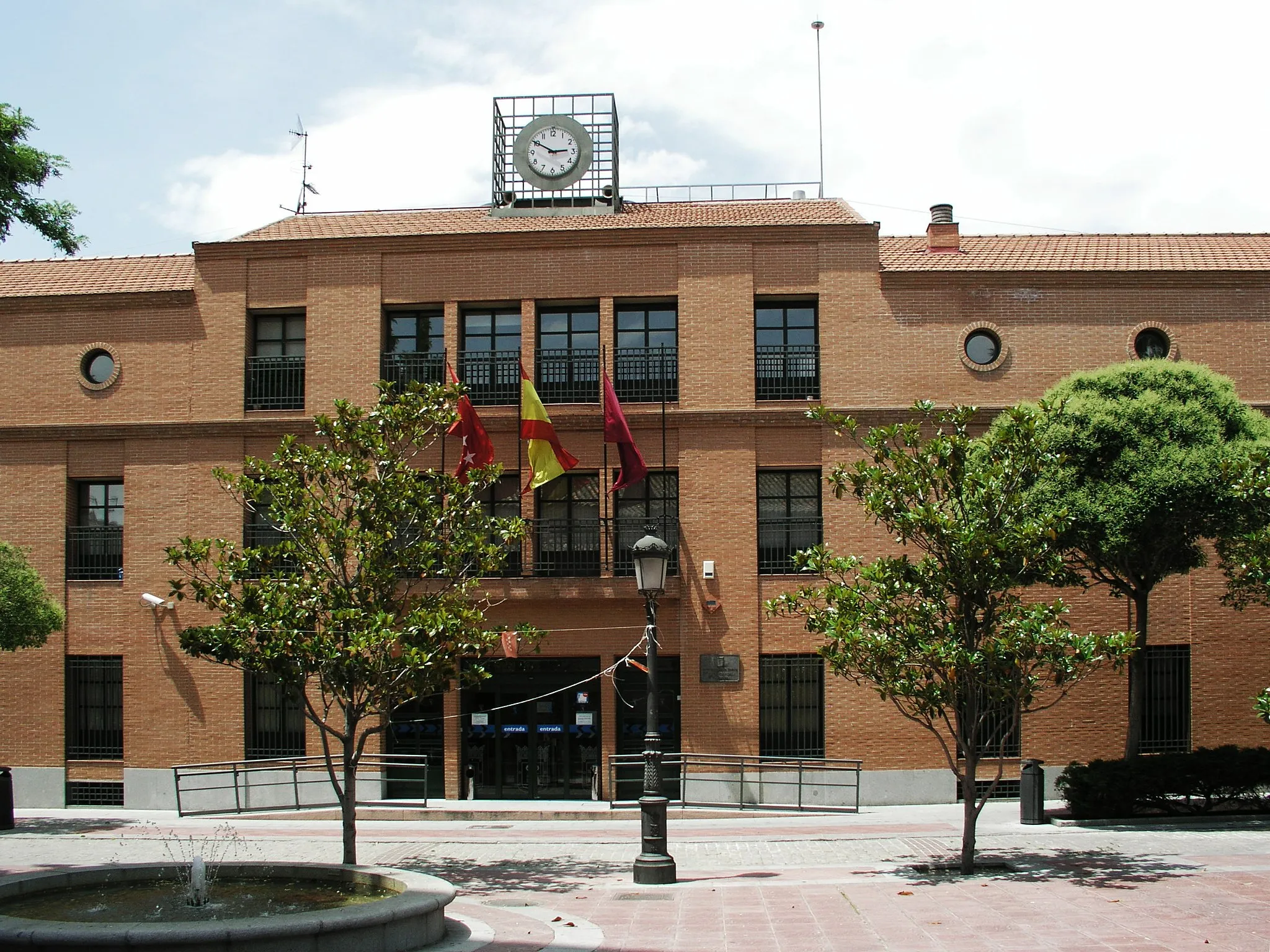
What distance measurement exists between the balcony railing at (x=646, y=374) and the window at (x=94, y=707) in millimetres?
11003

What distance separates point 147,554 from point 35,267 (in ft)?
24.6

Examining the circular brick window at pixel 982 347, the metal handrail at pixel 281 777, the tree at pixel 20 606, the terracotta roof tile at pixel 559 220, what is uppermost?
the terracotta roof tile at pixel 559 220

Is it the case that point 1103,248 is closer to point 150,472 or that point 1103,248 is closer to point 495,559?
point 495,559

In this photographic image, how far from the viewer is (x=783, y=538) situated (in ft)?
77.9

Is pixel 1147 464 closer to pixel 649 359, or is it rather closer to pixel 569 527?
pixel 649 359

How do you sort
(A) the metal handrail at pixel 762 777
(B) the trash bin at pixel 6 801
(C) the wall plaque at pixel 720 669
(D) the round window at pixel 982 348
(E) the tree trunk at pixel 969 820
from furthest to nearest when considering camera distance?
1. (D) the round window at pixel 982 348
2. (C) the wall plaque at pixel 720 669
3. (A) the metal handrail at pixel 762 777
4. (B) the trash bin at pixel 6 801
5. (E) the tree trunk at pixel 969 820

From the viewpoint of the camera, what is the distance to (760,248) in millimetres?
24141

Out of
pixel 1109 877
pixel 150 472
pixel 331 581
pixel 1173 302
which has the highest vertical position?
pixel 1173 302

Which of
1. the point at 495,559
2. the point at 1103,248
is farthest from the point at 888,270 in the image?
the point at 495,559

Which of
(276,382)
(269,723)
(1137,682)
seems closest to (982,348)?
(1137,682)

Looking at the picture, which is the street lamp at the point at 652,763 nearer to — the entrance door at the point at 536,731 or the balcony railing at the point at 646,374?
the entrance door at the point at 536,731

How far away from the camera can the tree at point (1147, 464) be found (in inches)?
732

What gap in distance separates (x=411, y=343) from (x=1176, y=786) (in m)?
15.7

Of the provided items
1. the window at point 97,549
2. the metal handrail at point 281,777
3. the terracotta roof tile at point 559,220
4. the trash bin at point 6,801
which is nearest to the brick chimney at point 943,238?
the terracotta roof tile at point 559,220
